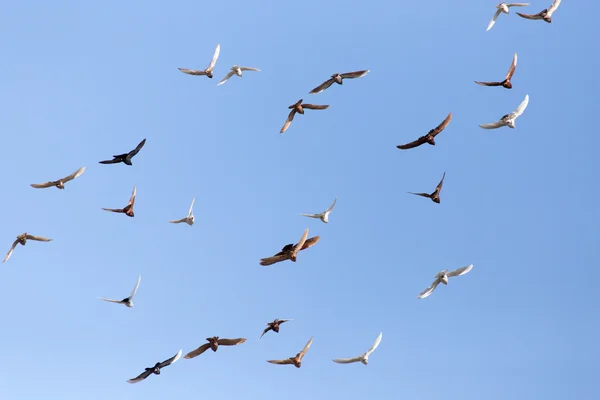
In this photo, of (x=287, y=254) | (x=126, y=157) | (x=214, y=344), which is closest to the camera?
(x=287, y=254)

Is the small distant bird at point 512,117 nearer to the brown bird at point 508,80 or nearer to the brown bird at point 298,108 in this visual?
the brown bird at point 508,80

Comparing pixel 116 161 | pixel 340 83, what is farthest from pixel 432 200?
pixel 116 161

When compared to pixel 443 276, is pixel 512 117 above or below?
above

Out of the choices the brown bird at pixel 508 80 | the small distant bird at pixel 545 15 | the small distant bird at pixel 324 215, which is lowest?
the small distant bird at pixel 324 215

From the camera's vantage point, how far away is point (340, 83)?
6450 centimetres

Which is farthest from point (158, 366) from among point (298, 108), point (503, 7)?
point (503, 7)

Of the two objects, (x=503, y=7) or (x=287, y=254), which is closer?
(x=287, y=254)

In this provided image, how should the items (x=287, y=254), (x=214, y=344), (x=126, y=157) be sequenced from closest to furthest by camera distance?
(x=287, y=254) < (x=214, y=344) < (x=126, y=157)

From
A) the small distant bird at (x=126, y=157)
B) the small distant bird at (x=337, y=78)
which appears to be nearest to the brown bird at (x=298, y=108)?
the small distant bird at (x=337, y=78)

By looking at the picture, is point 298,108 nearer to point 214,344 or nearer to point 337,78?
point 337,78

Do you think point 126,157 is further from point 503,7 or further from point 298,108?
point 503,7

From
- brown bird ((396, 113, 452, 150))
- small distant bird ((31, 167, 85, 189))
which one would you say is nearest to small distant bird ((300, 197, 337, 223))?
brown bird ((396, 113, 452, 150))

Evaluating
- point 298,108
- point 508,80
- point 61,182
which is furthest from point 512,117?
point 61,182

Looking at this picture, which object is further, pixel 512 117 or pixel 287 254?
pixel 512 117
